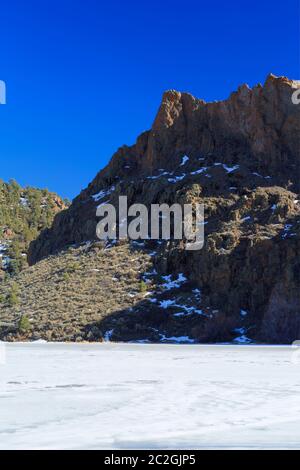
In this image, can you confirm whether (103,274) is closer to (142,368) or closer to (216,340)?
(216,340)

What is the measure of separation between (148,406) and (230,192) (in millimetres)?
42034

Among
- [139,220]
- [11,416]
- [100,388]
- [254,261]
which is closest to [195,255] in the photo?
[254,261]

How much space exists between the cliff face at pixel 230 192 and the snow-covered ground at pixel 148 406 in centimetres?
2118

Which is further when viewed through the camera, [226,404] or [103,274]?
[103,274]

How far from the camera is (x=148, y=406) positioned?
991cm

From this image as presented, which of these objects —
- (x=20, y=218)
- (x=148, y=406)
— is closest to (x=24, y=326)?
(x=148, y=406)

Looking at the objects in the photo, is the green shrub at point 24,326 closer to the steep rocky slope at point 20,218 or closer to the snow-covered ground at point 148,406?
the snow-covered ground at point 148,406

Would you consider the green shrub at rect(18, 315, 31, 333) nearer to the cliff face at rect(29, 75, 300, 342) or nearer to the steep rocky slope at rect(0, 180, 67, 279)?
the cliff face at rect(29, 75, 300, 342)

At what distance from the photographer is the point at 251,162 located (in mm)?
54344

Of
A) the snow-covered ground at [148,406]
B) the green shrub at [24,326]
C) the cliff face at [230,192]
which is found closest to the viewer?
the snow-covered ground at [148,406]

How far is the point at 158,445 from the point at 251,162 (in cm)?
4924

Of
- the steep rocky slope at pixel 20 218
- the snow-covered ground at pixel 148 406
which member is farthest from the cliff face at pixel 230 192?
the steep rocky slope at pixel 20 218

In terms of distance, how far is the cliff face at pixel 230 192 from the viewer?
132ft

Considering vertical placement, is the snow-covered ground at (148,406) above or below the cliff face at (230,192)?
below
